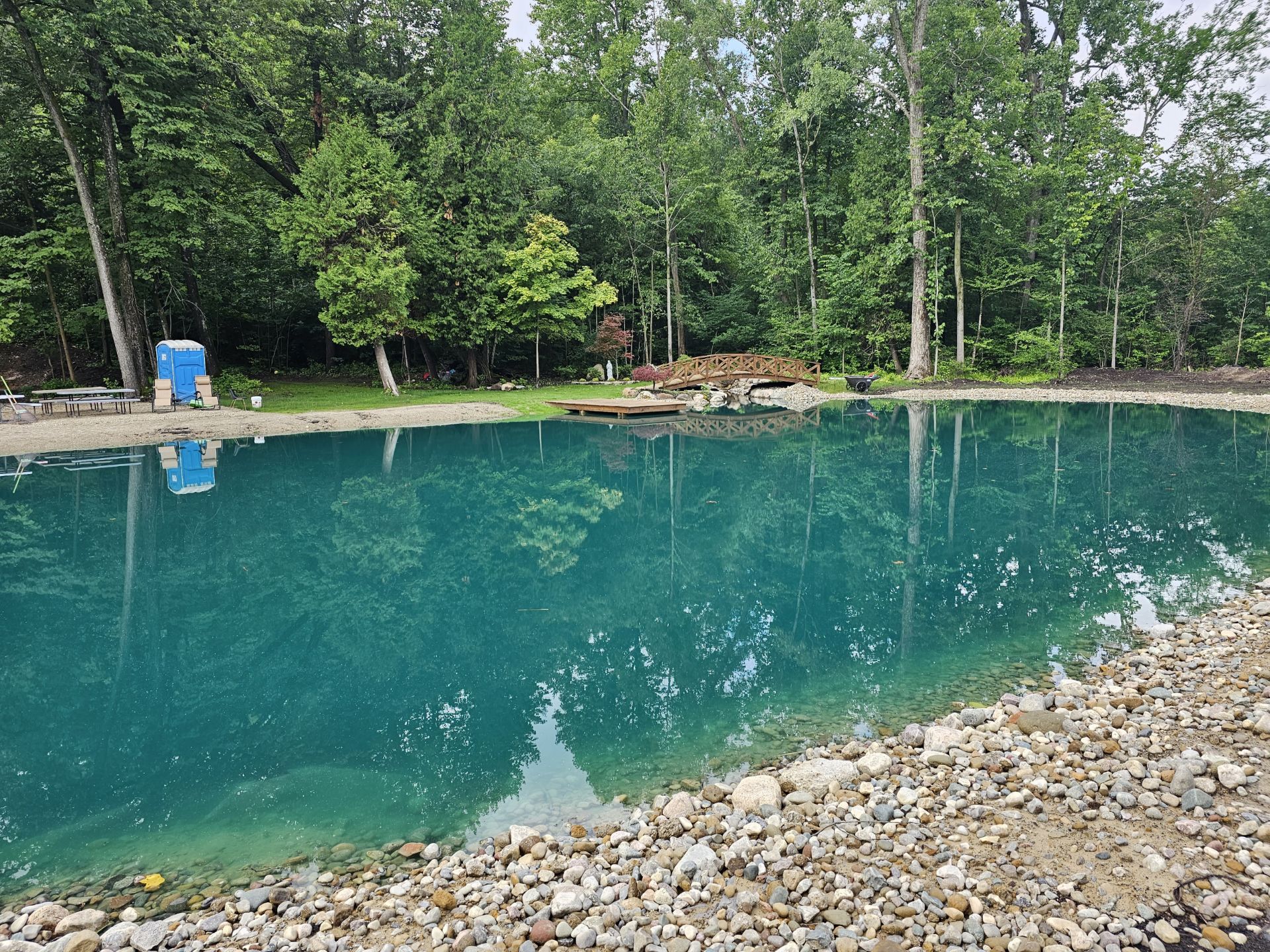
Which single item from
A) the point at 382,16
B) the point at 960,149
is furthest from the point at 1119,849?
the point at 382,16

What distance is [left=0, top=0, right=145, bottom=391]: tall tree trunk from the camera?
17078 mm

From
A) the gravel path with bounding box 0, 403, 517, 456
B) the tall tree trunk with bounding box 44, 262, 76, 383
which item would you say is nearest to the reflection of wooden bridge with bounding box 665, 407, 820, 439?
the gravel path with bounding box 0, 403, 517, 456

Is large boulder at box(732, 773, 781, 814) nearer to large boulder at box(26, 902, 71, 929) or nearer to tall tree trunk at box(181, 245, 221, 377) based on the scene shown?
large boulder at box(26, 902, 71, 929)

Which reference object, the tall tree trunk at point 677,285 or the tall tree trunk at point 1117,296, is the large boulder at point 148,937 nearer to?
the tall tree trunk at point 677,285

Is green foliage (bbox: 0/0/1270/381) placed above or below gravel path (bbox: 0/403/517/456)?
above

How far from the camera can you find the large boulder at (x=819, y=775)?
3.58 metres

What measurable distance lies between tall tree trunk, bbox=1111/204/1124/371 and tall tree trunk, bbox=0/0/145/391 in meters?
31.9

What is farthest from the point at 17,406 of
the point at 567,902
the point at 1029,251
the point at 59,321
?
the point at 1029,251

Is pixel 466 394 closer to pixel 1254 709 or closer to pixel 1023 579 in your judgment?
pixel 1023 579

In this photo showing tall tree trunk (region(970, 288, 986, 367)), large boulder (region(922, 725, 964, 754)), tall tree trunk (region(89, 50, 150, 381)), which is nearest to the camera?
large boulder (region(922, 725, 964, 754))

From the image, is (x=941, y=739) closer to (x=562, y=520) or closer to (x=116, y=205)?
(x=562, y=520)

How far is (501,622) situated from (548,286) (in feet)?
67.7

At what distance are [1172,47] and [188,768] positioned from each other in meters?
36.1

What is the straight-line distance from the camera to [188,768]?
4.13m
